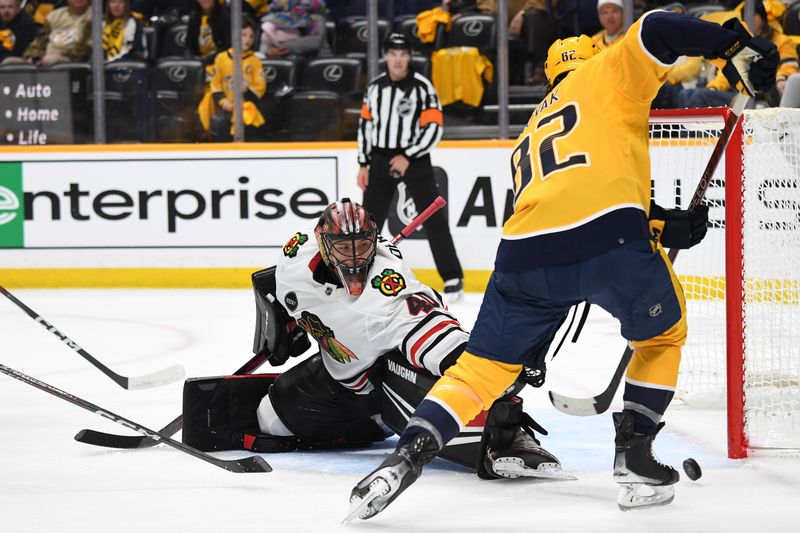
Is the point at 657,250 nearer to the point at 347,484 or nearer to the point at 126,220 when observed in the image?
the point at 347,484

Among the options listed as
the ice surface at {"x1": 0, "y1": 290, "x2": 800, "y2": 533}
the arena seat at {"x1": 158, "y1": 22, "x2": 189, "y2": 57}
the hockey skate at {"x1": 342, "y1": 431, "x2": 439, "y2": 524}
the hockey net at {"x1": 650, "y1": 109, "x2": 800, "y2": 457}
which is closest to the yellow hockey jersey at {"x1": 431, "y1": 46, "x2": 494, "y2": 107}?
the arena seat at {"x1": 158, "y1": 22, "x2": 189, "y2": 57}

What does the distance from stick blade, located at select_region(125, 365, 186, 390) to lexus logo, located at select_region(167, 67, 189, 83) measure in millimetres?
3661

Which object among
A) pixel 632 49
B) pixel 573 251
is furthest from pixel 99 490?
pixel 632 49

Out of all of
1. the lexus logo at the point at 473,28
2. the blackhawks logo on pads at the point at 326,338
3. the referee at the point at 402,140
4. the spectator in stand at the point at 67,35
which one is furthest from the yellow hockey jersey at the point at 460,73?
the blackhawks logo on pads at the point at 326,338

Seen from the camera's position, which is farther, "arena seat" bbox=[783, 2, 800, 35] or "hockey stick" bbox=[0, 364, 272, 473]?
"arena seat" bbox=[783, 2, 800, 35]

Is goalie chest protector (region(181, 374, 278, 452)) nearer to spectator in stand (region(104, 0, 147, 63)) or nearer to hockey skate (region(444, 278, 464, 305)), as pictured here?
hockey skate (region(444, 278, 464, 305))

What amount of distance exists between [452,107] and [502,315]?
A: 4.75 meters

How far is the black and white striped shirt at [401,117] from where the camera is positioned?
21.7 ft

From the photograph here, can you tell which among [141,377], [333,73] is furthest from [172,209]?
[141,377]

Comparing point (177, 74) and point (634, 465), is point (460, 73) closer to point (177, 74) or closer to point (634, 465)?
point (177, 74)

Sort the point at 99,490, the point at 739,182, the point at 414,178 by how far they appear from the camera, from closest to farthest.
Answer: the point at 99,490, the point at 739,182, the point at 414,178

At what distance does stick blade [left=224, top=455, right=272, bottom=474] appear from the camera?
291 cm

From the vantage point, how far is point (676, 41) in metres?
2.33

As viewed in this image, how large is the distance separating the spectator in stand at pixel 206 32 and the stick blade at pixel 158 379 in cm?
365
